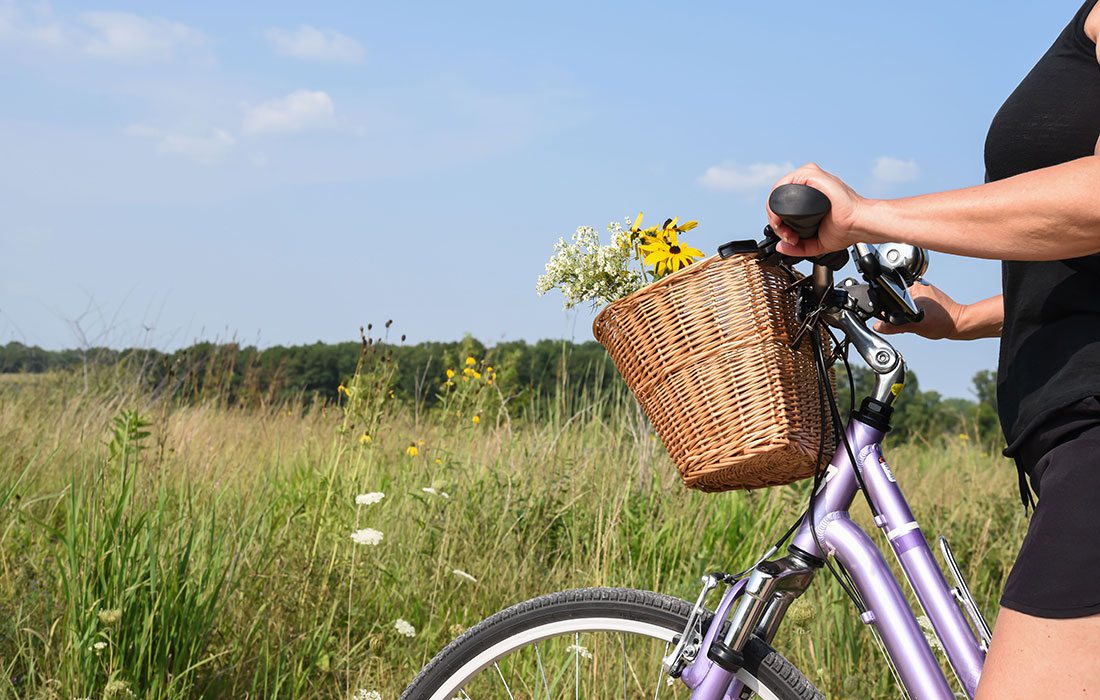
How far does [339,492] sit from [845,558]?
286 cm

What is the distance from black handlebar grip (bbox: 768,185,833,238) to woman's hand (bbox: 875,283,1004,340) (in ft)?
1.88

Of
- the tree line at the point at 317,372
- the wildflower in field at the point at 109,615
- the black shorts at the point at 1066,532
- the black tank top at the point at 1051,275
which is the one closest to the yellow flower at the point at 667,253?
the black tank top at the point at 1051,275

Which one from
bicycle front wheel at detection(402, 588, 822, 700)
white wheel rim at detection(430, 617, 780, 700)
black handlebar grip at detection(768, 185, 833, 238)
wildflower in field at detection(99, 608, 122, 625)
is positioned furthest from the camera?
wildflower in field at detection(99, 608, 122, 625)

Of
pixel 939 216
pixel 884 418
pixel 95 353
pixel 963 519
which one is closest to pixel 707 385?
pixel 884 418

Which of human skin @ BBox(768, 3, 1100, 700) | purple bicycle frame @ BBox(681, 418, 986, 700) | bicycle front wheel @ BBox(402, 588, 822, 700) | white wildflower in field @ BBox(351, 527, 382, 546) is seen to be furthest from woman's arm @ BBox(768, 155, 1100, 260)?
white wildflower in field @ BBox(351, 527, 382, 546)

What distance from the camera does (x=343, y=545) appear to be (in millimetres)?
3650

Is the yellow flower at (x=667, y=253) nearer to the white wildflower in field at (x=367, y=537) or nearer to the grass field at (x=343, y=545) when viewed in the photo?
the grass field at (x=343, y=545)

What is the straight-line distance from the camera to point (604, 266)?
78.7 inches

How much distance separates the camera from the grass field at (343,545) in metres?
2.76

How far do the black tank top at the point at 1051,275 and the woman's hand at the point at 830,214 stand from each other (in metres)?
0.32

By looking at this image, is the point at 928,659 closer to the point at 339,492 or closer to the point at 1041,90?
the point at 1041,90

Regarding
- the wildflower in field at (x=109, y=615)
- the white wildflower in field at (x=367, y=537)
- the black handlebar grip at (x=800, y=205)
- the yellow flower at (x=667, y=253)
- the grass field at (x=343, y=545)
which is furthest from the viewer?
the white wildflower in field at (x=367, y=537)

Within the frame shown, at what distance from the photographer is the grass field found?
2.76 meters

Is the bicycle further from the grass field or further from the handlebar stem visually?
the grass field
